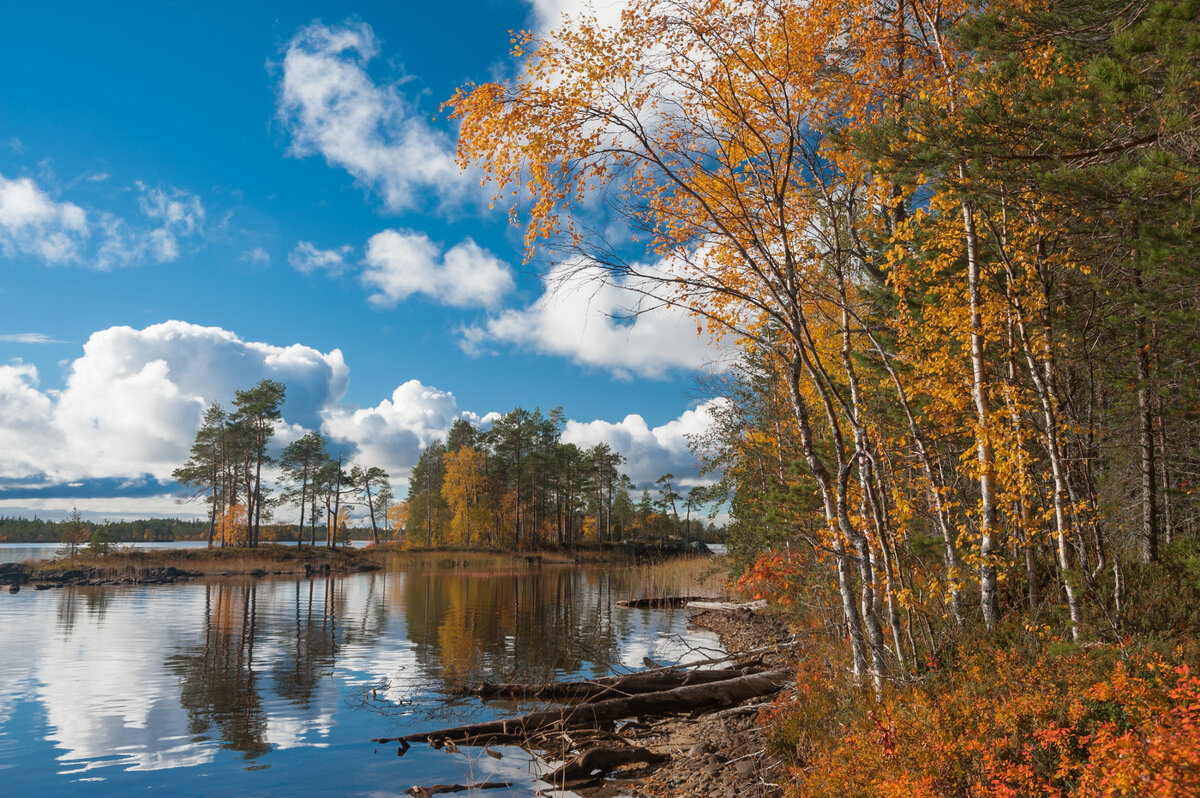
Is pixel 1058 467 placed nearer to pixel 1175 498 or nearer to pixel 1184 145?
pixel 1184 145

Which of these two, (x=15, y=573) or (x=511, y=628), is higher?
(x=511, y=628)

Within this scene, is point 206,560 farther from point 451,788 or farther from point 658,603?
point 451,788

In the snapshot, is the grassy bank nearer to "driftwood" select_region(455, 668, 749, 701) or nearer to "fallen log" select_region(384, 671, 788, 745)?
"driftwood" select_region(455, 668, 749, 701)

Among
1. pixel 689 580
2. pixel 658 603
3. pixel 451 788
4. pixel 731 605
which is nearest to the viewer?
pixel 451 788

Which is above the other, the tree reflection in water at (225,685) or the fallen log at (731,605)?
the tree reflection in water at (225,685)

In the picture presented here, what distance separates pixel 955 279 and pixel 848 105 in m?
3.58

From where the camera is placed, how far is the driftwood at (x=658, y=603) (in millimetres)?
28984

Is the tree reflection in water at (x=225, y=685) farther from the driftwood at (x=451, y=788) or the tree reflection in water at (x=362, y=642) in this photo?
the driftwood at (x=451, y=788)

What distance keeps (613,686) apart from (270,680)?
8331 millimetres

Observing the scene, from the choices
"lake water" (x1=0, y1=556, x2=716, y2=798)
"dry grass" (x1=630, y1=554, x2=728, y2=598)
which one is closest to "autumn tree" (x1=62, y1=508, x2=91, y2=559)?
"lake water" (x1=0, y1=556, x2=716, y2=798)

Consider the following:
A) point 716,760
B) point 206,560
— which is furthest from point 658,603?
point 206,560

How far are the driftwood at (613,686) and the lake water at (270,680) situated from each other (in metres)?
0.54

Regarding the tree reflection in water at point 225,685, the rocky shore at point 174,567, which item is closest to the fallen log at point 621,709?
the tree reflection in water at point 225,685

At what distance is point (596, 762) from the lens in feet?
29.9
